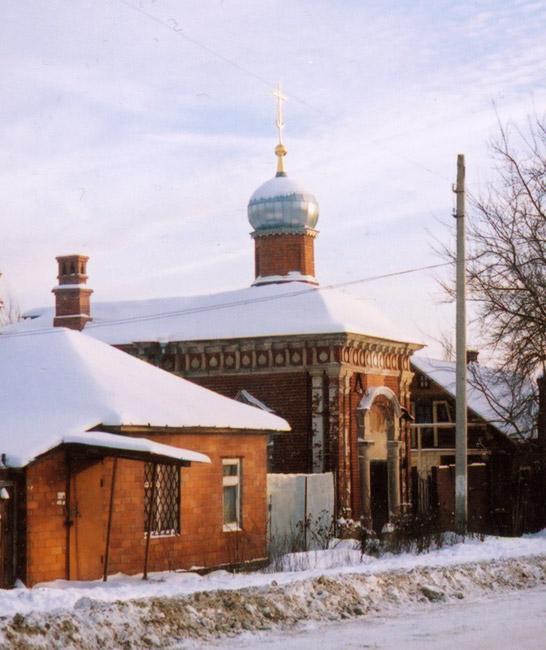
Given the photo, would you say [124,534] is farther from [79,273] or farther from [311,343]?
[79,273]

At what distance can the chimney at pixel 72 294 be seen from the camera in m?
32.7

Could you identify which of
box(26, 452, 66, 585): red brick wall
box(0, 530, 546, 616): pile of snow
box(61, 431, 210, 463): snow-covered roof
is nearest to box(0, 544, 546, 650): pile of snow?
box(0, 530, 546, 616): pile of snow

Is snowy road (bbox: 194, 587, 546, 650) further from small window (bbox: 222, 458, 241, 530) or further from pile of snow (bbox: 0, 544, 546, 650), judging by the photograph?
small window (bbox: 222, 458, 241, 530)

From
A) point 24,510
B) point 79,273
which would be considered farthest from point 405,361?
point 24,510

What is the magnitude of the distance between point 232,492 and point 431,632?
410 inches

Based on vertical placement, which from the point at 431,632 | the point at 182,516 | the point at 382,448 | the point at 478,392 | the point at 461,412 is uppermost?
the point at 478,392

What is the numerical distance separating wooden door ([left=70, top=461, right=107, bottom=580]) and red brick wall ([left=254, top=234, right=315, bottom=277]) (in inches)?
670

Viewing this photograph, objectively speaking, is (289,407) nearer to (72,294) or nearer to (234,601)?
(72,294)

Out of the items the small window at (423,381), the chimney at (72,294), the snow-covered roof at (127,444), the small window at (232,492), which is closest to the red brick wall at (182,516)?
the small window at (232,492)

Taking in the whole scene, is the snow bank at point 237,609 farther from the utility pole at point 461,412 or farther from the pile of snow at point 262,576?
the utility pole at point 461,412

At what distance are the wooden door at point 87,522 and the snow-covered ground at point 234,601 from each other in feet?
2.41

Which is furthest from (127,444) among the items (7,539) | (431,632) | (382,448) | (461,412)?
(382,448)

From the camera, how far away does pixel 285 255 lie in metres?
33.2

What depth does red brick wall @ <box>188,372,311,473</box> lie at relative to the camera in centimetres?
2805
